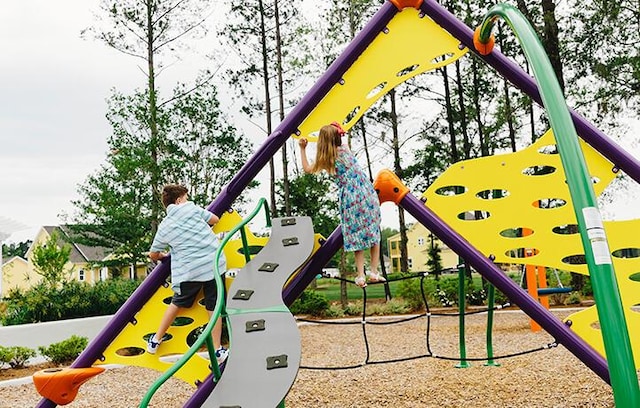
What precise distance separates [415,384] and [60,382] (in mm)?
4421

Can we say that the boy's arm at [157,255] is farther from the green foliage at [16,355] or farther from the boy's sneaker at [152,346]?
the green foliage at [16,355]

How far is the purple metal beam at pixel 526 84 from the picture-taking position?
14.8ft

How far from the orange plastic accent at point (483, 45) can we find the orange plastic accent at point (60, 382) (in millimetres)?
3603

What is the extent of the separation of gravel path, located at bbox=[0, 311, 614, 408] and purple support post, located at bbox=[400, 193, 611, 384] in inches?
92.1

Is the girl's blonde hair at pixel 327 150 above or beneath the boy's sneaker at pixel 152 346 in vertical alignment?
above

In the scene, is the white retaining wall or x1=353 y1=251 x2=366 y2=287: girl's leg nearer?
x1=353 y1=251 x2=366 y2=287: girl's leg

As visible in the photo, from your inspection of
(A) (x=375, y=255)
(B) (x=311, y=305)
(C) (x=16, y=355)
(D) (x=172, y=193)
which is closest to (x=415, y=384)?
(A) (x=375, y=255)

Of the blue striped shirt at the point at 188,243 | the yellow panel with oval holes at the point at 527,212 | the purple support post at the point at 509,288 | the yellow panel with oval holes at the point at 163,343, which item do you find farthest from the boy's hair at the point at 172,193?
the yellow panel with oval holes at the point at 527,212

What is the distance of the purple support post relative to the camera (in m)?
4.09

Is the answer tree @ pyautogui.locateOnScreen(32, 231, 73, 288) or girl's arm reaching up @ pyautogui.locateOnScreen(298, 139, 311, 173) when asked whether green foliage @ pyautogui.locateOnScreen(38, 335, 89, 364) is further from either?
girl's arm reaching up @ pyautogui.locateOnScreen(298, 139, 311, 173)

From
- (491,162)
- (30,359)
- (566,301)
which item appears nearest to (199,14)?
(30,359)

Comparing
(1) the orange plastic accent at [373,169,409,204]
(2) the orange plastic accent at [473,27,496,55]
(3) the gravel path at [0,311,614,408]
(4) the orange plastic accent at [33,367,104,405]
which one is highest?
(2) the orange plastic accent at [473,27,496,55]

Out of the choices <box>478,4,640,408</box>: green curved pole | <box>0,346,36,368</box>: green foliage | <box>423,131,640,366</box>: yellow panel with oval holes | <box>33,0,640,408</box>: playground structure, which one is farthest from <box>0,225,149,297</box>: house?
<box>478,4,640,408</box>: green curved pole

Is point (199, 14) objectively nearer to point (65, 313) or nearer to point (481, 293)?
point (65, 313)
